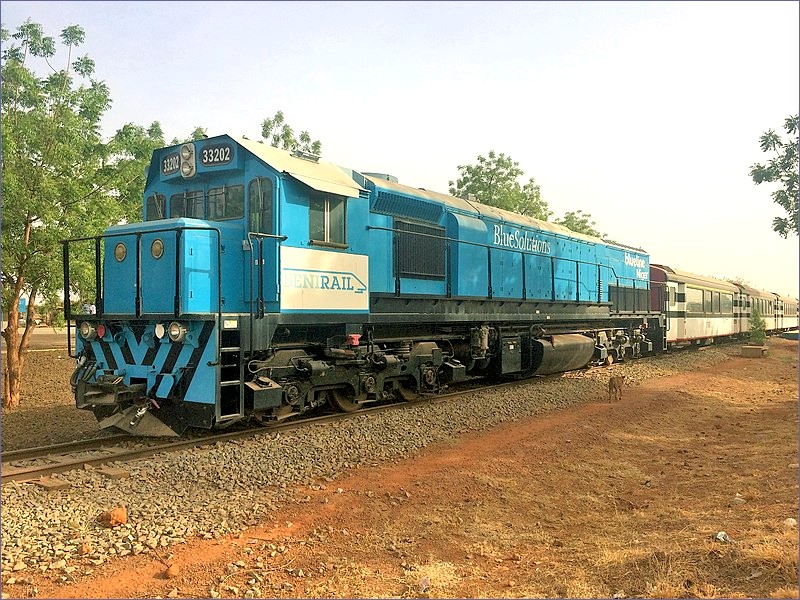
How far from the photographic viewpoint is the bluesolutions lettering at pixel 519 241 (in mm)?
13580

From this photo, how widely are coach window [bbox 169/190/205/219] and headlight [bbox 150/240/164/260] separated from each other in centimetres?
107

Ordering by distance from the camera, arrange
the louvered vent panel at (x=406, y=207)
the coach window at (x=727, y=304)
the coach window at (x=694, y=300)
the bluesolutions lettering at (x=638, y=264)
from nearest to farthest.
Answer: the louvered vent panel at (x=406, y=207)
the bluesolutions lettering at (x=638, y=264)
the coach window at (x=694, y=300)
the coach window at (x=727, y=304)

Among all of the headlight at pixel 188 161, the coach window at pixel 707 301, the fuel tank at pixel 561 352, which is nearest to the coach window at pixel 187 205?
the headlight at pixel 188 161

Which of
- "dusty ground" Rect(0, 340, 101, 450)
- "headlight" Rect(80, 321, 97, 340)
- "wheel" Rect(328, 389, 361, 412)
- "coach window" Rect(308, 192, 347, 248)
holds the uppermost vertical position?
"coach window" Rect(308, 192, 347, 248)

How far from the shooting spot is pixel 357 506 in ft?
19.1

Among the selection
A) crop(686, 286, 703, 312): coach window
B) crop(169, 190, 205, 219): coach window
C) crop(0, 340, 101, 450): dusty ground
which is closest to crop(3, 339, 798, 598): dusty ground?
crop(169, 190, 205, 219): coach window

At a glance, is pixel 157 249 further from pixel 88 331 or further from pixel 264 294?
pixel 88 331

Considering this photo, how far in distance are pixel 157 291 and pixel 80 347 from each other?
6.41ft

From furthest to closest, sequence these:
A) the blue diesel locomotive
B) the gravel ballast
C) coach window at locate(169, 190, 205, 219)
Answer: coach window at locate(169, 190, 205, 219)
the blue diesel locomotive
the gravel ballast

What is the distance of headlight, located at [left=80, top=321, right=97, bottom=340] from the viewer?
8625 mm

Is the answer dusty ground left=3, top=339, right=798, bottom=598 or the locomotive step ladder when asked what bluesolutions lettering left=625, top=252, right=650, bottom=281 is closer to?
dusty ground left=3, top=339, right=798, bottom=598

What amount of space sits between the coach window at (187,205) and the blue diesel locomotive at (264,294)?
0.02 m

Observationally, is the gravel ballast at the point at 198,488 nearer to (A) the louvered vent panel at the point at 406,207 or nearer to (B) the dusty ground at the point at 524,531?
(B) the dusty ground at the point at 524,531

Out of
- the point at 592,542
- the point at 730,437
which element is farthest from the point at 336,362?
the point at 730,437
